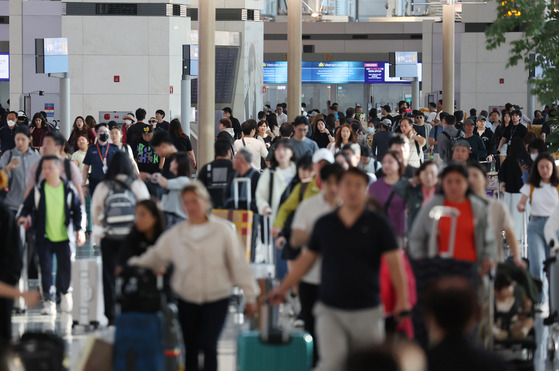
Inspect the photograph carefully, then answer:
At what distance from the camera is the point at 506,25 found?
57.0ft

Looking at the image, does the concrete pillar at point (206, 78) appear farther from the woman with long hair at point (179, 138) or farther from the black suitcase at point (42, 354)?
the black suitcase at point (42, 354)

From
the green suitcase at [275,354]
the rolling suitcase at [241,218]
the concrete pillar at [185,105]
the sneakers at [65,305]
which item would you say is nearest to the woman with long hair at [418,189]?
the rolling suitcase at [241,218]

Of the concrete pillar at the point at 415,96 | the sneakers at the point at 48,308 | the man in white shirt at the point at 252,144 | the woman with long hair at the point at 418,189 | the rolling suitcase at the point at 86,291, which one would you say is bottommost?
the sneakers at the point at 48,308

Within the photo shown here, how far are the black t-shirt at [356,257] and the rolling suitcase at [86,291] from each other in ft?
14.7

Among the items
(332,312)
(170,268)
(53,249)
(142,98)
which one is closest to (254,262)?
(53,249)

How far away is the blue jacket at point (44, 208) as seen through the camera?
11.9 m

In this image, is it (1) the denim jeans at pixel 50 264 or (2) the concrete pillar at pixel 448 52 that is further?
(2) the concrete pillar at pixel 448 52

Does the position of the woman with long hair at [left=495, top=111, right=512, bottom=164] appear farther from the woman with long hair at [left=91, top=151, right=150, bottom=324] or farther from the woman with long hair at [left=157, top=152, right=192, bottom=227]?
the woman with long hair at [left=91, top=151, right=150, bottom=324]

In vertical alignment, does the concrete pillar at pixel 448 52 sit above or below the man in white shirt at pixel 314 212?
above

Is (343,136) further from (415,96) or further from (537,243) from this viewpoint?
(415,96)

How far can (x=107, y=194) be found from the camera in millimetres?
10836

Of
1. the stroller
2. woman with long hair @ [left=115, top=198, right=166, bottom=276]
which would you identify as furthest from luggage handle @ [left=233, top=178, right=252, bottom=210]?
woman with long hair @ [left=115, top=198, right=166, bottom=276]

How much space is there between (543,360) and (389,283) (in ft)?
9.55

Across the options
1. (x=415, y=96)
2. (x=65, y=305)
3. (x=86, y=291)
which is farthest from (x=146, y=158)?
(x=415, y=96)
